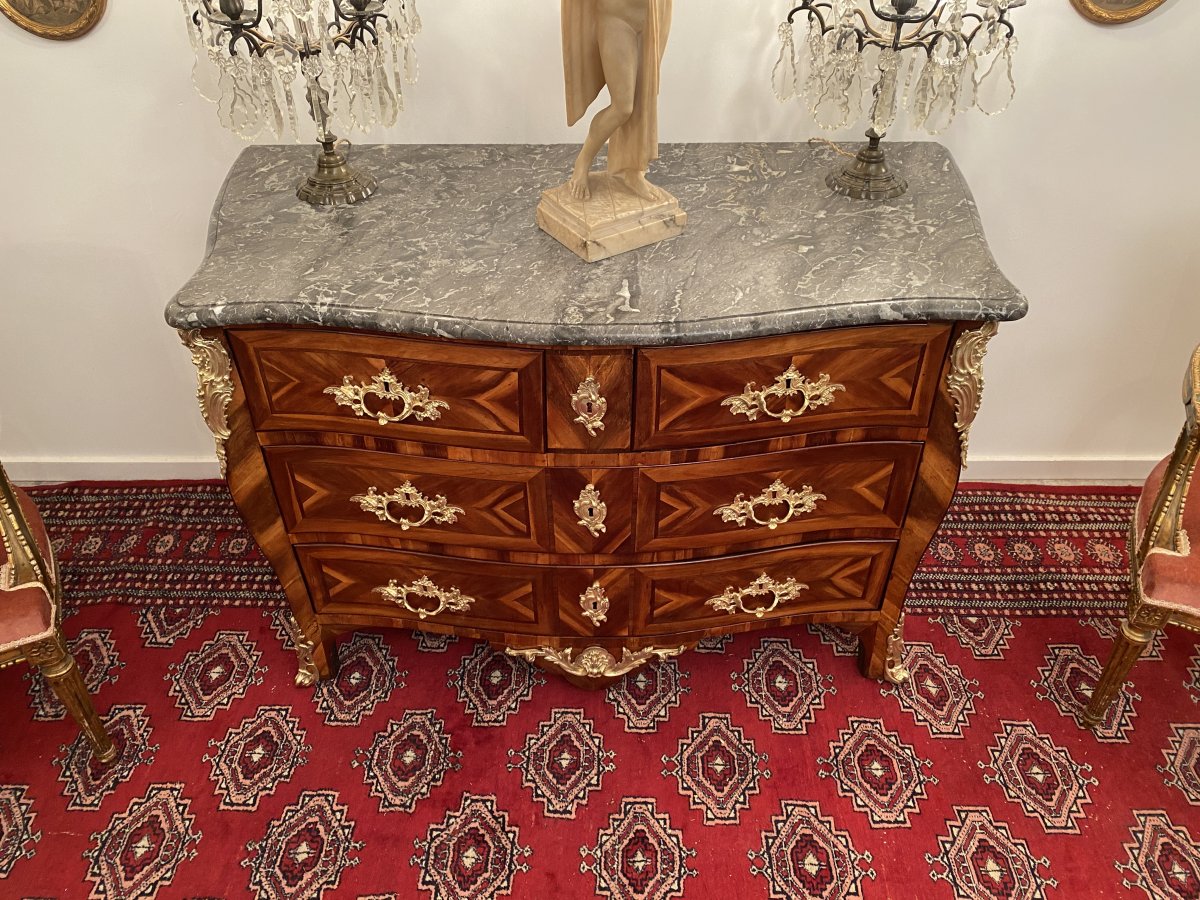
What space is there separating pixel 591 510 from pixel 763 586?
51 cm

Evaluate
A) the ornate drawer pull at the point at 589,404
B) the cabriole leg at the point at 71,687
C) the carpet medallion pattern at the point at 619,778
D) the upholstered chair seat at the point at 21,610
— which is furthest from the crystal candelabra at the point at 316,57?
the carpet medallion pattern at the point at 619,778

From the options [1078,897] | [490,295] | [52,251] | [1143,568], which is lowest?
[1078,897]

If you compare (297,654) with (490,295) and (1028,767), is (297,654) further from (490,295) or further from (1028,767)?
(1028,767)

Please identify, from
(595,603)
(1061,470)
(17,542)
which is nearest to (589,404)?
(595,603)

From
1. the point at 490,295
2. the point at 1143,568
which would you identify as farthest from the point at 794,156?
the point at 1143,568

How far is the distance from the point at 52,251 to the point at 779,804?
247 centimetres

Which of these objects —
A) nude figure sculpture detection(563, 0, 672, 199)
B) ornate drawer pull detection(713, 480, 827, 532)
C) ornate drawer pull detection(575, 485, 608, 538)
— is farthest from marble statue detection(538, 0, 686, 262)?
ornate drawer pull detection(713, 480, 827, 532)

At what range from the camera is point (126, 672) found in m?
2.46

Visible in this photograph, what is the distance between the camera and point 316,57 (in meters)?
1.82

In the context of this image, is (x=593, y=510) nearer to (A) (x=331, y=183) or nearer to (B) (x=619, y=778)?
(B) (x=619, y=778)

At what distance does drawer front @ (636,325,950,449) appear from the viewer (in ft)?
5.58

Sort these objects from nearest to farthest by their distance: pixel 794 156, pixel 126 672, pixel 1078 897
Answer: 1. pixel 1078 897
2. pixel 794 156
3. pixel 126 672

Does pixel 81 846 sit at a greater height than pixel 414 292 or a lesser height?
lesser

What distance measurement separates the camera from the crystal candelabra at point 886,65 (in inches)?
70.9
